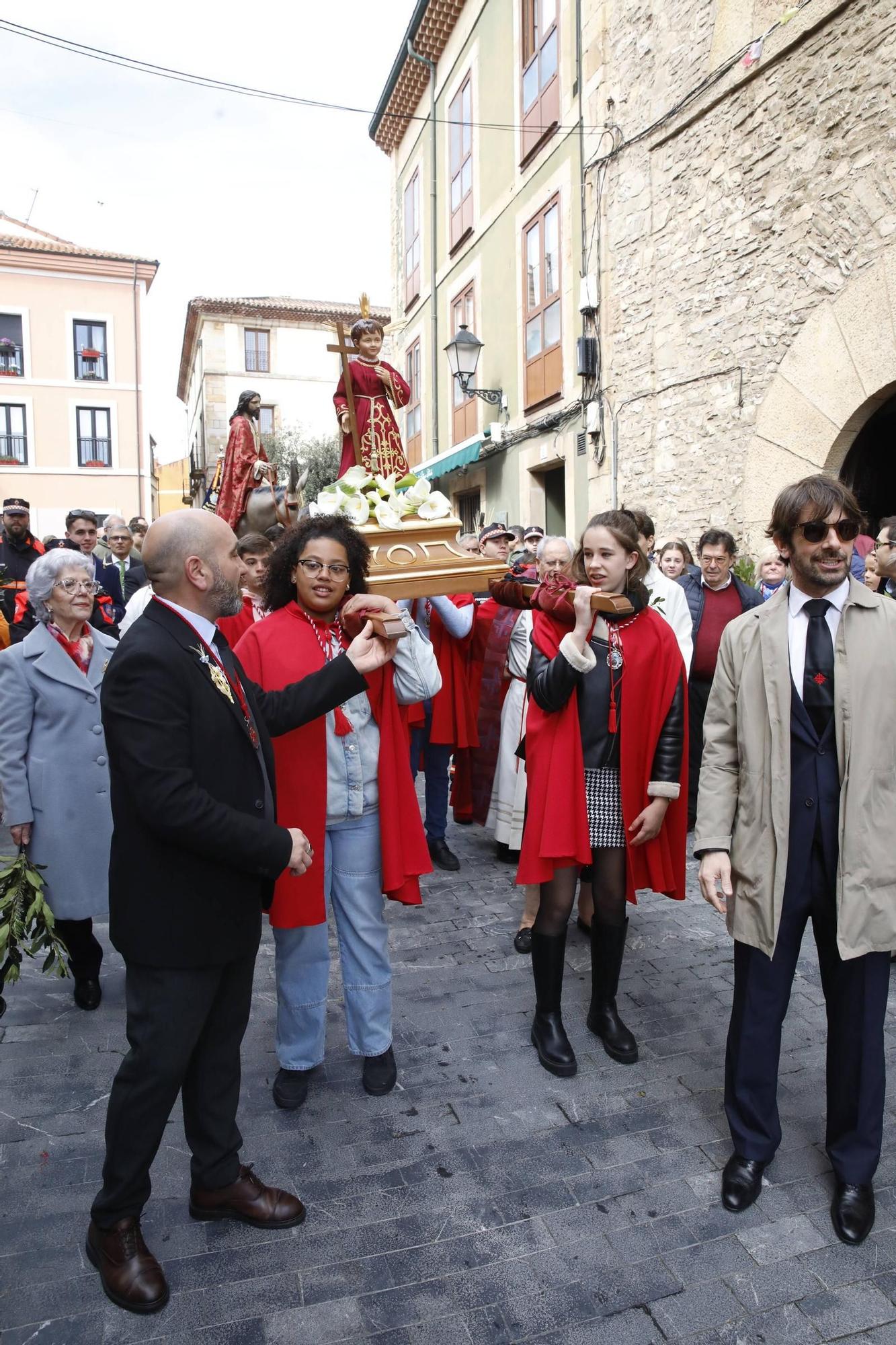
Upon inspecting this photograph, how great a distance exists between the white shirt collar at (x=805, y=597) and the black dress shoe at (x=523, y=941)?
240cm

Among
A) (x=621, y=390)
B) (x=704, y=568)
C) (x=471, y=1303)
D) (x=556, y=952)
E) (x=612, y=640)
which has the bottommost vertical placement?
(x=471, y=1303)

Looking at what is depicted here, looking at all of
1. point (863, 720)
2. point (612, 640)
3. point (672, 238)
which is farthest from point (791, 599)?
point (672, 238)

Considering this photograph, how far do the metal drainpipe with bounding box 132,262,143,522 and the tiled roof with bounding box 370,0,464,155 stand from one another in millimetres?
15385

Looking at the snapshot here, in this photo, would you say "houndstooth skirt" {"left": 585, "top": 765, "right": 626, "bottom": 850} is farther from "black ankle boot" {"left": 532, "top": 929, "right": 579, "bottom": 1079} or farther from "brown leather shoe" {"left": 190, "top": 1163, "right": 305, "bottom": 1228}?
"brown leather shoe" {"left": 190, "top": 1163, "right": 305, "bottom": 1228}

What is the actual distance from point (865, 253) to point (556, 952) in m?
6.48

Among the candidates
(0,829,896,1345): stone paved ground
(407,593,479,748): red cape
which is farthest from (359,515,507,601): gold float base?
(407,593,479,748): red cape

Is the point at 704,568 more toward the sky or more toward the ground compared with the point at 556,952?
more toward the sky

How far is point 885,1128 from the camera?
2.93 meters

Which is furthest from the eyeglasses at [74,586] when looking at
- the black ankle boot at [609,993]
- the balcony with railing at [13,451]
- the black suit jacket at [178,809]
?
the balcony with railing at [13,451]

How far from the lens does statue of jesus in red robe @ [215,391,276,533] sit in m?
6.65

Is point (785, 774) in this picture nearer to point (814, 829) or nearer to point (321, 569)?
point (814, 829)

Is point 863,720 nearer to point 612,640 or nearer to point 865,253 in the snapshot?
point 612,640

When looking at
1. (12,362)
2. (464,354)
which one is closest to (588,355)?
(464,354)

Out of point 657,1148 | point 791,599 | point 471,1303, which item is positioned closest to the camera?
point 471,1303
